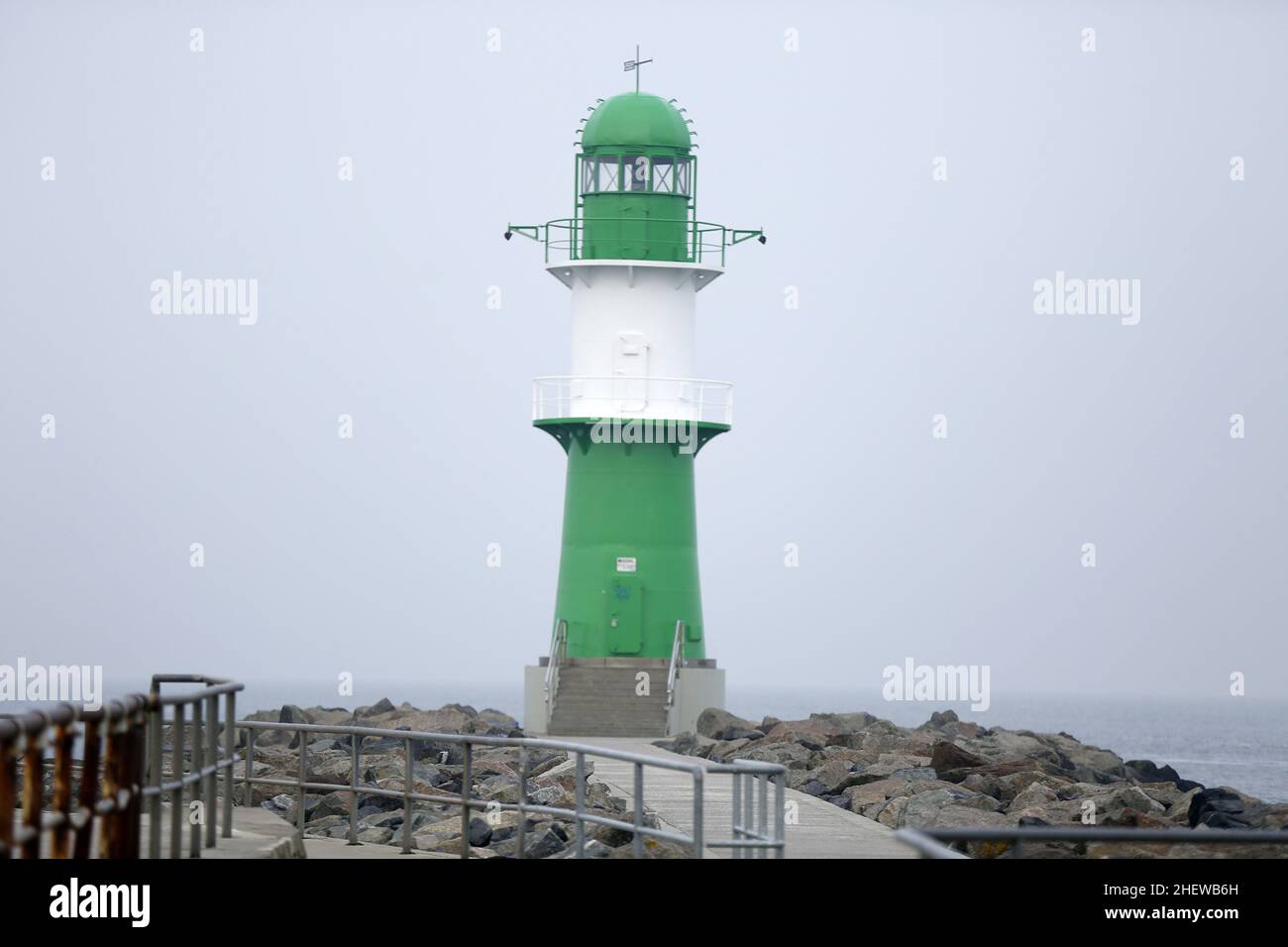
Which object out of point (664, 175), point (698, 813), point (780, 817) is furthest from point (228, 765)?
point (664, 175)

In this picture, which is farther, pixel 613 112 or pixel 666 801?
pixel 613 112

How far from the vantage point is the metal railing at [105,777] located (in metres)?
9.74

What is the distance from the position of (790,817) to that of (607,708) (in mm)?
11544

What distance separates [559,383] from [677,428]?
181 centimetres

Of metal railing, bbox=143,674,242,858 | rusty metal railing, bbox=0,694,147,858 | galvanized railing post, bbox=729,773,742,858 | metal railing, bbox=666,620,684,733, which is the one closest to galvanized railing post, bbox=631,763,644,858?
galvanized railing post, bbox=729,773,742,858

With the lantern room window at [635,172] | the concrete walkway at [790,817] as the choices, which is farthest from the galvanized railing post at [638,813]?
the lantern room window at [635,172]

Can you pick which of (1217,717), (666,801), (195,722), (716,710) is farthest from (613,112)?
(1217,717)

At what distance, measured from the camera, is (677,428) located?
33188mm

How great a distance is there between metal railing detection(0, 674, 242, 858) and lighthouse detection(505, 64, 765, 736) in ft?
59.0

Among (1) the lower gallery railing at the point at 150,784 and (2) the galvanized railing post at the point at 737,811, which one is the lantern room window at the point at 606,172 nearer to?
(1) the lower gallery railing at the point at 150,784

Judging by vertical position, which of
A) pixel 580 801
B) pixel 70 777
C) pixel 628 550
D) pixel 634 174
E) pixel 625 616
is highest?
pixel 634 174

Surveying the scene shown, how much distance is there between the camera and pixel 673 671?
32312 mm

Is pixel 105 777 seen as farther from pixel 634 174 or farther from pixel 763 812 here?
pixel 634 174
